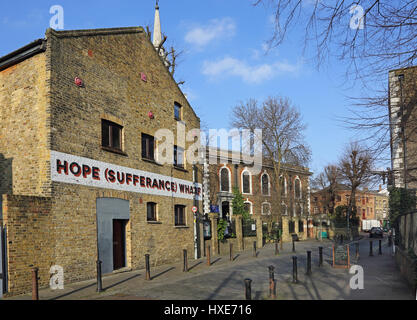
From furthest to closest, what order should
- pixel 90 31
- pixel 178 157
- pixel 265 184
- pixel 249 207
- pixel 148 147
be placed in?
pixel 265 184
pixel 249 207
pixel 178 157
pixel 148 147
pixel 90 31

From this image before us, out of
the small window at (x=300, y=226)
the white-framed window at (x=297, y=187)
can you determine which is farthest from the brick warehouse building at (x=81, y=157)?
the white-framed window at (x=297, y=187)

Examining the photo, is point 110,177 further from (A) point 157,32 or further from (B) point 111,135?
(A) point 157,32

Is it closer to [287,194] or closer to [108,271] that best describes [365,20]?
[108,271]

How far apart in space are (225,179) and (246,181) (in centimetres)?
354

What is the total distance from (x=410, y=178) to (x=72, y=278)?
11.0 meters

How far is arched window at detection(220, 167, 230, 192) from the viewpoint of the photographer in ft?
132

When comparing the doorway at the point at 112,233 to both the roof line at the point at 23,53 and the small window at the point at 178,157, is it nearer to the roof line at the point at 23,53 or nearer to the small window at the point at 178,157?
the small window at the point at 178,157

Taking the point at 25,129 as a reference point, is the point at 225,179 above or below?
below

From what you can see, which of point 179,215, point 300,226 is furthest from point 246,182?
point 179,215

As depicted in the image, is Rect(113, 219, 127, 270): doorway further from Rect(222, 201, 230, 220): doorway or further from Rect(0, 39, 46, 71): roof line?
Rect(222, 201, 230, 220): doorway

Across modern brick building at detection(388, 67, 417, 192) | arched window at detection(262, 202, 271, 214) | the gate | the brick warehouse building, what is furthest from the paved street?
arched window at detection(262, 202, 271, 214)

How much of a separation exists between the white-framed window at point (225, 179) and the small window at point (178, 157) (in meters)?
18.8

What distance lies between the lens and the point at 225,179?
133 ft
